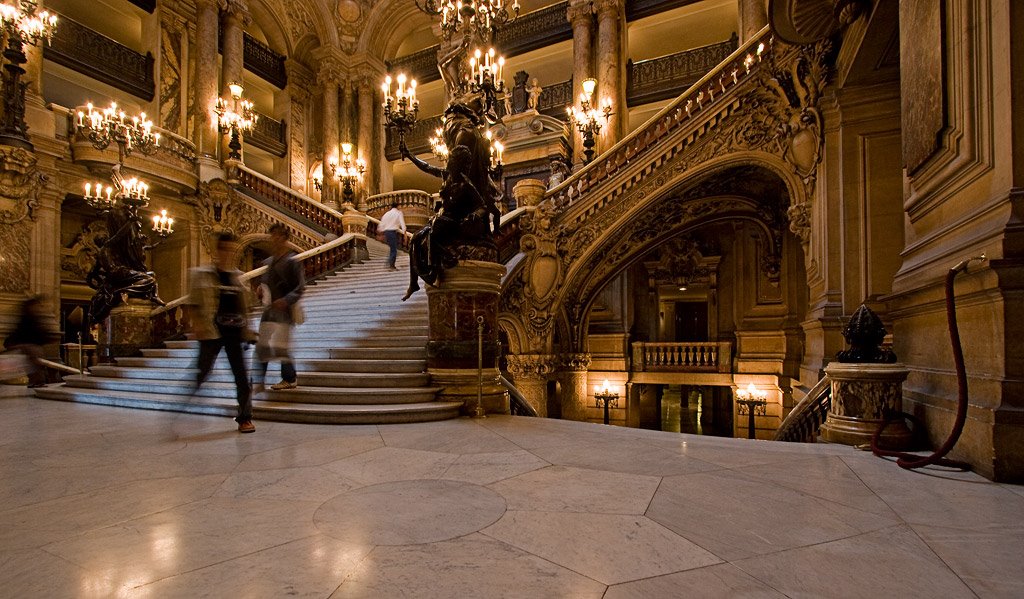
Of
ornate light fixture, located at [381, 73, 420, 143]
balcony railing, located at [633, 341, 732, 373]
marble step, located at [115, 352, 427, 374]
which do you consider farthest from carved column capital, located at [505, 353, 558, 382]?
marble step, located at [115, 352, 427, 374]

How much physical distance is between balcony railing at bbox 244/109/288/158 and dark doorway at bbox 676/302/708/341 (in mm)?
17777

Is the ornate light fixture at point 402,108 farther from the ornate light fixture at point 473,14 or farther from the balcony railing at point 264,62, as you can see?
the balcony railing at point 264,62

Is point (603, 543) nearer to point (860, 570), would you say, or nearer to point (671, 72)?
point (860, 570)

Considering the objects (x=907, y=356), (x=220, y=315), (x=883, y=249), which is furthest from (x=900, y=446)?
(x=220, y=315)

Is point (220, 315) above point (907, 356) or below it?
above

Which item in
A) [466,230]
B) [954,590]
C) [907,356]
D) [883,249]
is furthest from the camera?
[883,249]

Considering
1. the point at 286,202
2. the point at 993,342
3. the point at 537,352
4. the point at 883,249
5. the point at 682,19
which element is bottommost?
the point at 537,352

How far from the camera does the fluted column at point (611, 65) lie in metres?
15.7

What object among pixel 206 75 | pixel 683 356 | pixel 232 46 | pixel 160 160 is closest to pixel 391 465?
pixel 683 356

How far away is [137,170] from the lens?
1251 centimetres

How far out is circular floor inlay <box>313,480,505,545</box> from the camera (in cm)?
195

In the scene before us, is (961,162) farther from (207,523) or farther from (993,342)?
(207,523)

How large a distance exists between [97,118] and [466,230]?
969cm

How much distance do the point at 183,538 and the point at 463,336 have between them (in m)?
3.42
